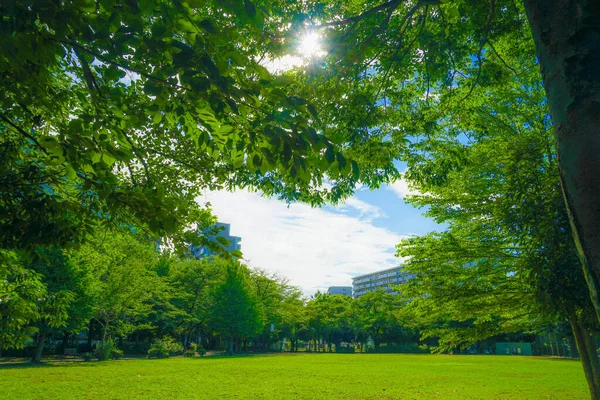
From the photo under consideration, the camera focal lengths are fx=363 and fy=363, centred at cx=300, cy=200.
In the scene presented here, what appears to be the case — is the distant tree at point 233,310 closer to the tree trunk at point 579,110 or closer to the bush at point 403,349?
the bush at point 403,349

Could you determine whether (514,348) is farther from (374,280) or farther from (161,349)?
(374,280)

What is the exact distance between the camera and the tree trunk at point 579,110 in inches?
60.9

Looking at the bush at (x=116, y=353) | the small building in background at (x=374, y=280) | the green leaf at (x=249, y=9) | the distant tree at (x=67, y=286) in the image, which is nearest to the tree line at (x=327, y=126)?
the green leaf at (x=249, y=9)

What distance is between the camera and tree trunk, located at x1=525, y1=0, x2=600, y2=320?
155 centimetres

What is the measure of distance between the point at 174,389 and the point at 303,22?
40.8 feet

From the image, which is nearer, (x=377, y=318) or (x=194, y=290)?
(x=194, y=290)

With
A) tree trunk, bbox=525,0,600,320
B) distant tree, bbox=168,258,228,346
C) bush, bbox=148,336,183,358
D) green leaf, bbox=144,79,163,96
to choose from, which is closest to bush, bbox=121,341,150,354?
distant tree, bbox=168,258,228,346

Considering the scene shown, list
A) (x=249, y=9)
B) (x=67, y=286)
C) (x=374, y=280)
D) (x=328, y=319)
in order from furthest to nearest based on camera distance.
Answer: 1. (x=374, y=280)
2. (x=328, y=319)
3. (x=67, y=286)
4. (x=249, y=9)

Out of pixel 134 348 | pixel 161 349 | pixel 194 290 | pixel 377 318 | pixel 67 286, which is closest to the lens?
pixel 67 286

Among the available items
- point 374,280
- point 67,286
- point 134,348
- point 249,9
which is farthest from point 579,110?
point 374,280

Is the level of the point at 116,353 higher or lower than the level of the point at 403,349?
lower

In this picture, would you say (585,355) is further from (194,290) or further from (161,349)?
(194,290)

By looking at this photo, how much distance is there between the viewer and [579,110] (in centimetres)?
161

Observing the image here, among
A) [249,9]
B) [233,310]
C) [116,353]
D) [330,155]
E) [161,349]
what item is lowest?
[116,353]
